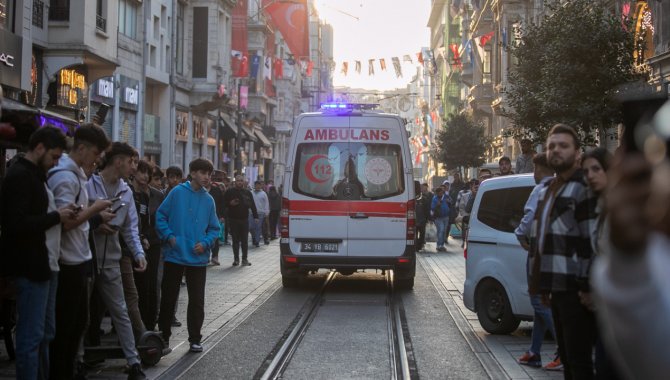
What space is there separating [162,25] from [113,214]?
1158 inches

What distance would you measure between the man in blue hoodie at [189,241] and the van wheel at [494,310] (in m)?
3.18

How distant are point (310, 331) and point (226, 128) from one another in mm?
36553

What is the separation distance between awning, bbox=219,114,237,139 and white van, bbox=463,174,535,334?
118ft

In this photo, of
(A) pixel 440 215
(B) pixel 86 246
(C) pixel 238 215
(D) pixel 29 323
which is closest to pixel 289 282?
(C) pixel 238 215

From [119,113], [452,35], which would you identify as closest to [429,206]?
[119,113]

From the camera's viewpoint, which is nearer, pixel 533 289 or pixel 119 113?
pixel 533 289

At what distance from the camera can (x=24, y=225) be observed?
18.8ft

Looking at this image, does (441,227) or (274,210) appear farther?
(274,210)

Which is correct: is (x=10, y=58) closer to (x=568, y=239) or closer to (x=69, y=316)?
(x=69, y=316)

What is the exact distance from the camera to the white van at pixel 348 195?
14209 mm

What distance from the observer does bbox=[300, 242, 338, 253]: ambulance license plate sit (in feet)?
46.8

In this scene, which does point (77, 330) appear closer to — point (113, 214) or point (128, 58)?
point (113, 214)

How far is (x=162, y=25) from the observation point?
35.2 meters

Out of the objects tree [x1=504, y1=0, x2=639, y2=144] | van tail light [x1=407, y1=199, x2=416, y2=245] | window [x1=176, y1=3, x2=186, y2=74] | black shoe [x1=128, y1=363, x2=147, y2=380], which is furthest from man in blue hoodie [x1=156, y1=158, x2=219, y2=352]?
window [x1=176, y1=3, x2=186, y2=74]
